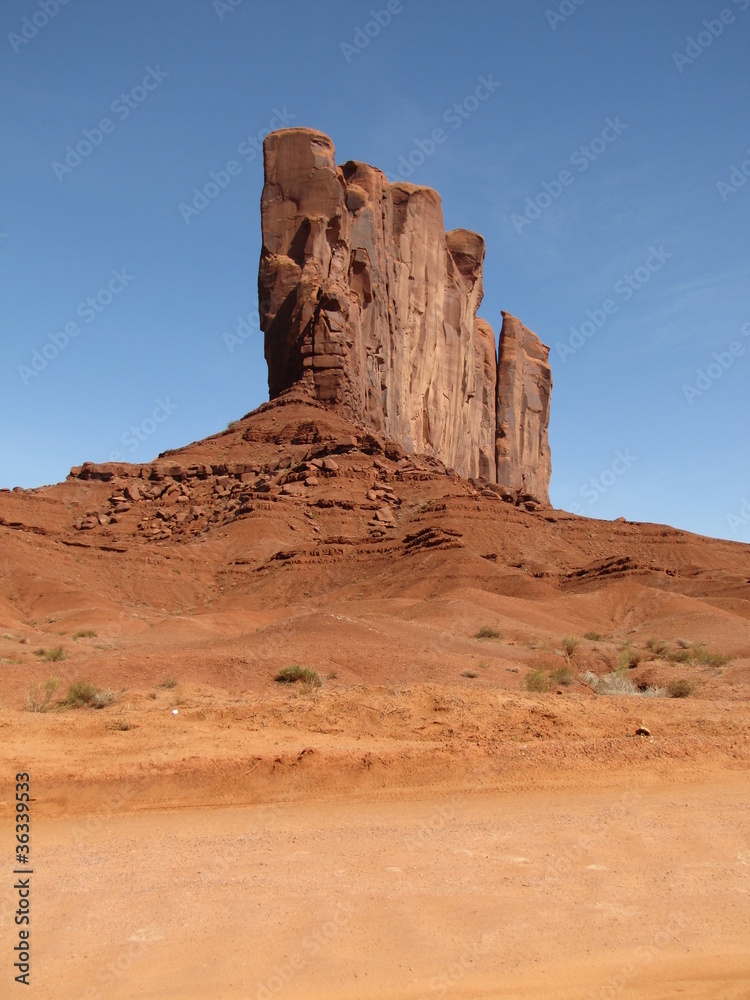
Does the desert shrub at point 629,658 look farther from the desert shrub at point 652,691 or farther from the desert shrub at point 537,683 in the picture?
the desert shrub at point 537,683

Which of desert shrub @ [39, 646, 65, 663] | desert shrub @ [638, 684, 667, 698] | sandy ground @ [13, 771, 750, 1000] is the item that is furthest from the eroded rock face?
sandy ground @ [13, 771, 750, 1000]

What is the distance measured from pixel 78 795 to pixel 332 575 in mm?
31777

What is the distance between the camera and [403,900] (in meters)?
6.09

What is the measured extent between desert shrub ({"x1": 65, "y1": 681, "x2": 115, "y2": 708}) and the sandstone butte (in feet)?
135

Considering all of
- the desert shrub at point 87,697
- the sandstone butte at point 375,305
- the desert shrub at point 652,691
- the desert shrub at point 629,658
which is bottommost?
the desert shrub at point 87,697

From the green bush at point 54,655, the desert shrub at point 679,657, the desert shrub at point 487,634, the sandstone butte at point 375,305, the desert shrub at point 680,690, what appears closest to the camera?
the desert shrub at point 680,690

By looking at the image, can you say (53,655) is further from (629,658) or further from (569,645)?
(629,658)

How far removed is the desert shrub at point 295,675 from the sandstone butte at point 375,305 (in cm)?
3661

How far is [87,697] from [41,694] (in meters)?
1.08

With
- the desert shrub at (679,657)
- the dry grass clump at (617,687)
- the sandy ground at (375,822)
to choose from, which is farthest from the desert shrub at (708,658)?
the dry grass clump at (617,687)

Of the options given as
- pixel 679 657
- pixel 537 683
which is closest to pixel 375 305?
pixel 679 657

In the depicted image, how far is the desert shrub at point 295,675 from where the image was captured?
17.5 m

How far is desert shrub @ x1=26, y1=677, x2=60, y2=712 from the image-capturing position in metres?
13.3

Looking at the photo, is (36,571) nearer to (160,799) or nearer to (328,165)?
(160,799)
